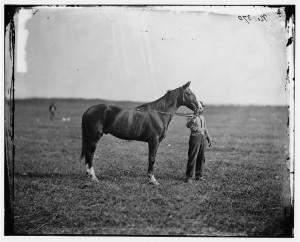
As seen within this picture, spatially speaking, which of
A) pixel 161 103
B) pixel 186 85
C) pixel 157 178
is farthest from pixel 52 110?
pixel 186 85

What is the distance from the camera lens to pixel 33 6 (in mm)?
4109

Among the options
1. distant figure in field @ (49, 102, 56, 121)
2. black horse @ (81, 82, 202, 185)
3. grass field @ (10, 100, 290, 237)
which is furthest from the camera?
distant figure in field @ (49, 102, 56, 121)

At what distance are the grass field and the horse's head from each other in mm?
136

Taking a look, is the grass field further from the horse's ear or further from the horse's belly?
the horse's ear

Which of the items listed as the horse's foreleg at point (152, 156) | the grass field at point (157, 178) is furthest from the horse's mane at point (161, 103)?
the horse's foreleg at point (152, 156)

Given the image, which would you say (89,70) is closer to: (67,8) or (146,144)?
(67,8)

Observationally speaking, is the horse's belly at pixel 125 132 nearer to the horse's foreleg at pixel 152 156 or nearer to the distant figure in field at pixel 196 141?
the horse's foreleg at pixel 152 156

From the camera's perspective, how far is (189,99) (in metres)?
4.06

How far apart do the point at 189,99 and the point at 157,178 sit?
3.03 feet

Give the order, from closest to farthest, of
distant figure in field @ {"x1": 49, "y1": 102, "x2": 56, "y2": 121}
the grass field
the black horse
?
the grass field, the black horse, distant figure in field @ {"x1": 49, "y1": 102, "x2": 56, "y2": 121}

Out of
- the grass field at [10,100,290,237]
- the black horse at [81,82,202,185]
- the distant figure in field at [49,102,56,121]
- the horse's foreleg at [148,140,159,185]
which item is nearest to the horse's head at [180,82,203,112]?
the black horse at [81,82,202,185]

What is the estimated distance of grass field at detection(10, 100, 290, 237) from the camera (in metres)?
3.92

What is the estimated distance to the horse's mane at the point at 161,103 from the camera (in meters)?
4.07

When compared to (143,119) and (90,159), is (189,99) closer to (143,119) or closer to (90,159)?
(143,119)
